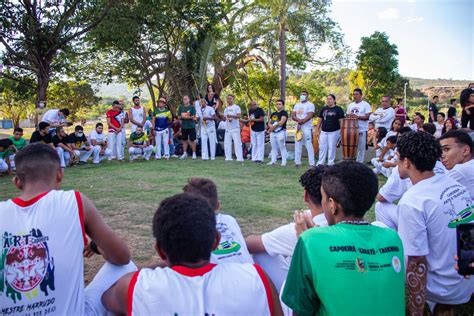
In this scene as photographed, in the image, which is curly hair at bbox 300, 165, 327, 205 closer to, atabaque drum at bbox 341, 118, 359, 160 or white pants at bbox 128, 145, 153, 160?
atabaque drum at bbox 341, 118, 359, 160

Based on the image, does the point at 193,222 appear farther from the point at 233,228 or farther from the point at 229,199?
the point at 229,199

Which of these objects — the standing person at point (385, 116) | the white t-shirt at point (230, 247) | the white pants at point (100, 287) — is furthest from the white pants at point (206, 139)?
the white pants at point (100, 287)

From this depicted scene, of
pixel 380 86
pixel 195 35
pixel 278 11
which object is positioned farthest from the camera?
pixel 380 86

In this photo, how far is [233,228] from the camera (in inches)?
103

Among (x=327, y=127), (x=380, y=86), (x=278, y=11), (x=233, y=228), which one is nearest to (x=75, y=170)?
(x=327, y=127)

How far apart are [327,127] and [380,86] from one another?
2118cm

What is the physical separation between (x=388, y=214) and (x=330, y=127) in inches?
297

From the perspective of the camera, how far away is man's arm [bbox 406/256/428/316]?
2.64 m

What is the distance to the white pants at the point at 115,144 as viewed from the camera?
13414mm

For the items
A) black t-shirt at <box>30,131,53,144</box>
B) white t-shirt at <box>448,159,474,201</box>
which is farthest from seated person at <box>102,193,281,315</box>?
black t-shirt at <box>30,131,53,144</box>

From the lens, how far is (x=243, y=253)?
2516 mm

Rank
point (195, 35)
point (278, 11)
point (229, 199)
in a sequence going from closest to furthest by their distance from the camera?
1. point (229, 199)
2. point (195, 35)
3. point (278, 11)

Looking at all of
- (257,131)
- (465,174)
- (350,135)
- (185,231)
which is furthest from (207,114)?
(185,231)

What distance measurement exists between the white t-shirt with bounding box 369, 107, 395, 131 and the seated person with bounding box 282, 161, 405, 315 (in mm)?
9848
